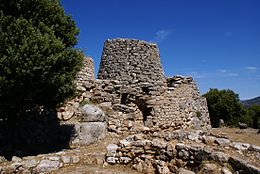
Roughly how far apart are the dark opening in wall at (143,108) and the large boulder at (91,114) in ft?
8.80

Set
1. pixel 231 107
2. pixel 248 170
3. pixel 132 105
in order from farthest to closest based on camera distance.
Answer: pixel 231 107, pixel 132 105, pixel 248 170

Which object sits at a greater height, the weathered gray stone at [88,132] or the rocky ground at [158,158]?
the weathered gray stone at [88,132]

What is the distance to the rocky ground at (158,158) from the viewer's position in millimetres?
6079

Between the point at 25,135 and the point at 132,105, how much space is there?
5852 millimetres

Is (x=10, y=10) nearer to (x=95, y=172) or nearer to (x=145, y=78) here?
(x=95, y=172)

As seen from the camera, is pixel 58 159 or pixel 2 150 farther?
pixel 2 150

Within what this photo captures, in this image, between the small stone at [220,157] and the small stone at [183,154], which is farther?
the small stone at [183,154]

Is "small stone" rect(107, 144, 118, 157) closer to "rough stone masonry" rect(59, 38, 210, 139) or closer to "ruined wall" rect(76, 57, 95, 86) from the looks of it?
"rough stone masonry" rect(59, 38, 210, 139)

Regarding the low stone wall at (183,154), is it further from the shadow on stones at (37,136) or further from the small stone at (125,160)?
the shadow on stones at (37,136)

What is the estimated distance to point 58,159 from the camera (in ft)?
25.8

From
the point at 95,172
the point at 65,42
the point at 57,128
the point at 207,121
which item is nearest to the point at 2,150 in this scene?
the point at 57,128

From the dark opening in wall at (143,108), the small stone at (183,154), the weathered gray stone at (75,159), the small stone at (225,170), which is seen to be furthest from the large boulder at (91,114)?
the small stone at (225,170)

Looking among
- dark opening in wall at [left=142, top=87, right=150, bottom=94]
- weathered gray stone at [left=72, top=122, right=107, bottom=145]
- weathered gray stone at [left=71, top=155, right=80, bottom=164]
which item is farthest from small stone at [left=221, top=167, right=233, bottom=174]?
dark opening in wall at [left=142, top=87, right=150, bottom=94]

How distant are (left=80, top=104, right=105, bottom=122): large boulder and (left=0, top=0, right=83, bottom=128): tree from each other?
8.15ft
